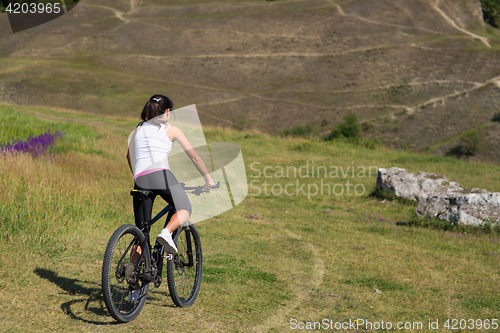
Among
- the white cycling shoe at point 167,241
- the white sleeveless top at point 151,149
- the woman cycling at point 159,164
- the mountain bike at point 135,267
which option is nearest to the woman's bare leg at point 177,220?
the woman cycling at point 159,164

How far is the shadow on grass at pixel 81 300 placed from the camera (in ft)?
17.1

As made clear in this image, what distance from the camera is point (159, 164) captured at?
5.08 meters

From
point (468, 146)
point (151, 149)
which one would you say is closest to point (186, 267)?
point (151, 149)

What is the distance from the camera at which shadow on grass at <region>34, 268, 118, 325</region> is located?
5211 mm

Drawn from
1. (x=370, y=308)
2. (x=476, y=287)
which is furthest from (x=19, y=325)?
(x=476, y=287)

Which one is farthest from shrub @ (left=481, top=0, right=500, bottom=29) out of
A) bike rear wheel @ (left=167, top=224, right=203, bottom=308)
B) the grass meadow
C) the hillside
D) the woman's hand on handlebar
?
the woman's hand on handlebar

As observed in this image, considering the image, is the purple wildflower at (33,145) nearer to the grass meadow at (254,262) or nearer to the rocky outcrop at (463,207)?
the grass meadow at (254,262)

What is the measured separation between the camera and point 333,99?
7662cm

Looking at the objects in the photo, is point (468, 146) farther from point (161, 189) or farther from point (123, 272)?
point (123, 272)

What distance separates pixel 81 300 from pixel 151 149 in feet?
7.40

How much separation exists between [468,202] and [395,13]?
107017mm

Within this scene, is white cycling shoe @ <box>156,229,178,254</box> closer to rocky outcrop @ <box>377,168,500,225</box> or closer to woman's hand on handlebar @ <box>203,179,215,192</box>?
woman's hand on handlebar @ <box>203,179,215,192</box>

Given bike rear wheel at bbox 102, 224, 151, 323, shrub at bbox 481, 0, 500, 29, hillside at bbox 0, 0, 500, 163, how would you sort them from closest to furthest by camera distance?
bike rear wheel at bbox 102, 224, 151, 323
hillside at bbox 0, 0, 500, 163
shrub at bbox 481, 0, 500, 29

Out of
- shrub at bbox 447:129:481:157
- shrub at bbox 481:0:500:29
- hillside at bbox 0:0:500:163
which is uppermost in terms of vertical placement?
shrub at bbox 481:0:500:29
